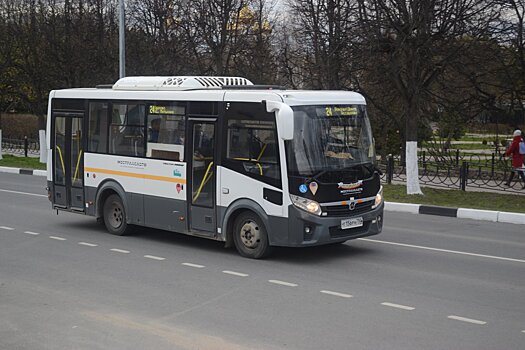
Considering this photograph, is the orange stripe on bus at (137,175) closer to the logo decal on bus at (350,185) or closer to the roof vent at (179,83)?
the roof vent at (179,83)

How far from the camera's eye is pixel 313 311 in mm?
8266

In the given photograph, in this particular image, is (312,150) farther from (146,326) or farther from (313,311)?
(146,326)

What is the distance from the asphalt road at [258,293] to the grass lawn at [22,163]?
55.5 ft

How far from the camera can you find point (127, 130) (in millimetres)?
13203

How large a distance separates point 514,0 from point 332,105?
12.9 m

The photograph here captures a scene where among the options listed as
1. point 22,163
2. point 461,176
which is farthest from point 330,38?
point 22,163

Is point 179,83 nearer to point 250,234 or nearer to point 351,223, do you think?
point 250,234

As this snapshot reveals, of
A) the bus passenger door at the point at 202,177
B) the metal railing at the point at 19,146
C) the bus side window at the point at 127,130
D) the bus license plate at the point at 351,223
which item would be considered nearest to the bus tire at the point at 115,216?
the bus side window at the point at 127,130

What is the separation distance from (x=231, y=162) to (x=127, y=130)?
2.62 metres

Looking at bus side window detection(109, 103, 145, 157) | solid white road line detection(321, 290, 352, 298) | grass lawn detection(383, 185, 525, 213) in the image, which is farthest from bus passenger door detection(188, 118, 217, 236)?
grass lawn detection(383, 185, 525, 213)

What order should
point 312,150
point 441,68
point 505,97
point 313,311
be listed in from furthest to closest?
point 505,97 → point 441,68 → point 312,150 → point 313,311

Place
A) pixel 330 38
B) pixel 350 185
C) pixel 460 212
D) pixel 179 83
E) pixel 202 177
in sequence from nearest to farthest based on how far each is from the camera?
pixel 350 185 < pixel 202 177 < pixel 179 83 < pixel 460 212 < pixel 330 38

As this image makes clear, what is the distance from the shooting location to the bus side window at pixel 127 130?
12.9 metres

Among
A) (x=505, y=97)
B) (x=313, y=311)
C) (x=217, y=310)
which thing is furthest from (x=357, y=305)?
(x=505, y=97)
